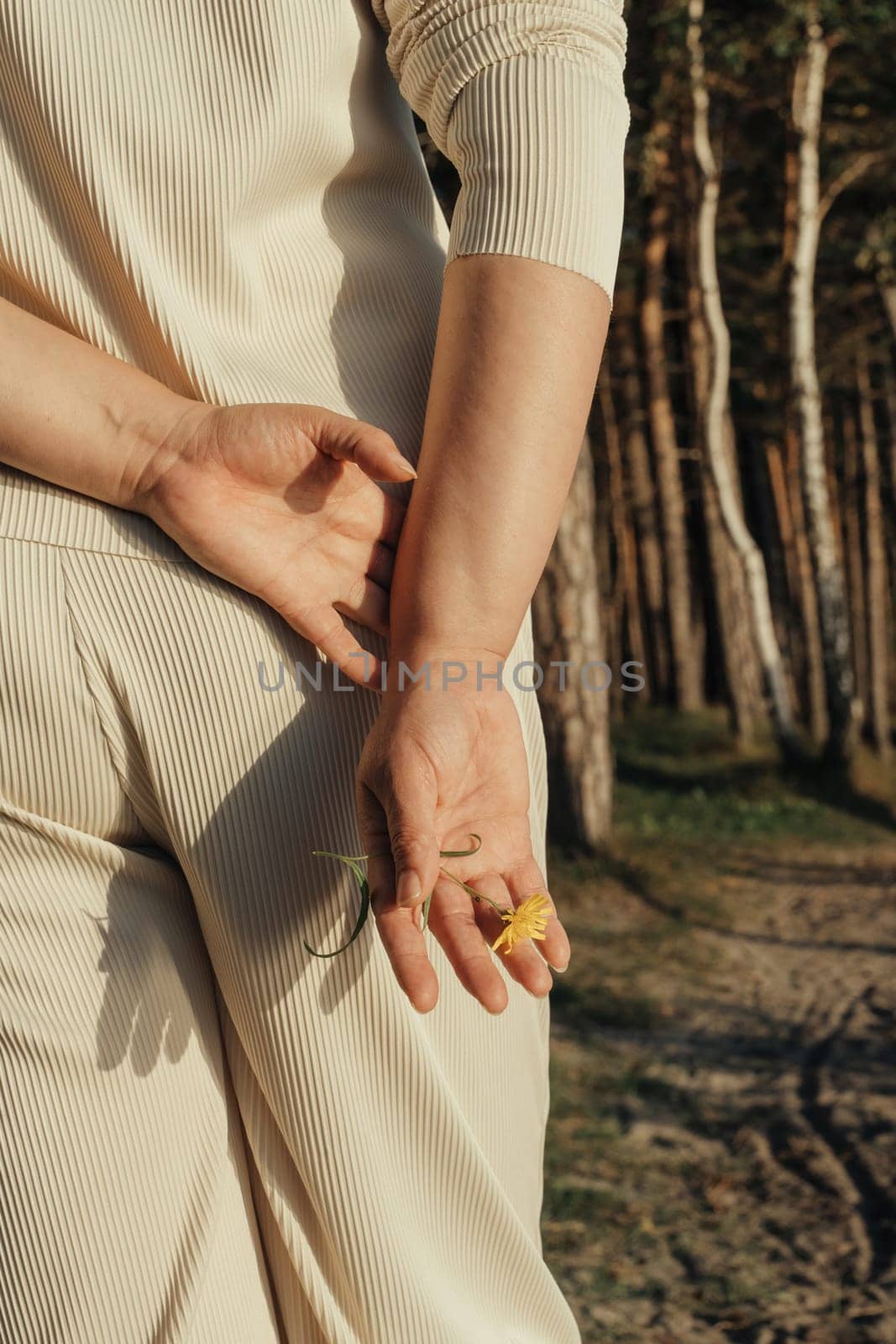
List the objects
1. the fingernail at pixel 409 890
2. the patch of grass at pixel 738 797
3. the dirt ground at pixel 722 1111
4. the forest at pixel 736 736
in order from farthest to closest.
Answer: the patch of grass at pixel 738 797, the forest at pixel 736 736, the dirt ground at pixel 722 1111, the fingernail at pixel 409 890

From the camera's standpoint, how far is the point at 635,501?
598 inches

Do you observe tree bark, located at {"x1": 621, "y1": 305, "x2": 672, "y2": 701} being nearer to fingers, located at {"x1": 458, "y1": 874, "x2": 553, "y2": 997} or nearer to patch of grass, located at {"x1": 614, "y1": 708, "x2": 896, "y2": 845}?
patch of grass, located at {"x1": 614, "y1": 708, "x2": 896, "y2": 845}

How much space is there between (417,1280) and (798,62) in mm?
10076

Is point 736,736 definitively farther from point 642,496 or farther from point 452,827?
point 452,827

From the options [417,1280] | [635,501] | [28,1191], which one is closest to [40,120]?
[28,1191]

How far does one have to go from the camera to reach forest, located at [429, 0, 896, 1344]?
3600 mm

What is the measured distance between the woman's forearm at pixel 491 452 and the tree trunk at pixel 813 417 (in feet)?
29.9

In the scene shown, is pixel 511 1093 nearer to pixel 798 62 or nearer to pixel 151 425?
pixel 151 425

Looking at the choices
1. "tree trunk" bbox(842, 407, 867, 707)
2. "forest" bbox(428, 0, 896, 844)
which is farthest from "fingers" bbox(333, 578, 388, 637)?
"tree trunk" bbox(842, 407, 867, 707)

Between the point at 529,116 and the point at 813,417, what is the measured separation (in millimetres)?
9274

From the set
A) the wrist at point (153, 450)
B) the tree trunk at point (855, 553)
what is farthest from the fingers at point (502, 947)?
the tree trunk at point (855, 553)

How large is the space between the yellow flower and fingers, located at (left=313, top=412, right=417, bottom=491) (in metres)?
0.34

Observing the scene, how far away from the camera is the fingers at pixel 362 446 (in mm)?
947

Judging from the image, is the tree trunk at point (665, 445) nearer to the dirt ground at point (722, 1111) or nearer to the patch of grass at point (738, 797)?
the patch of grass at point (738, 797)
